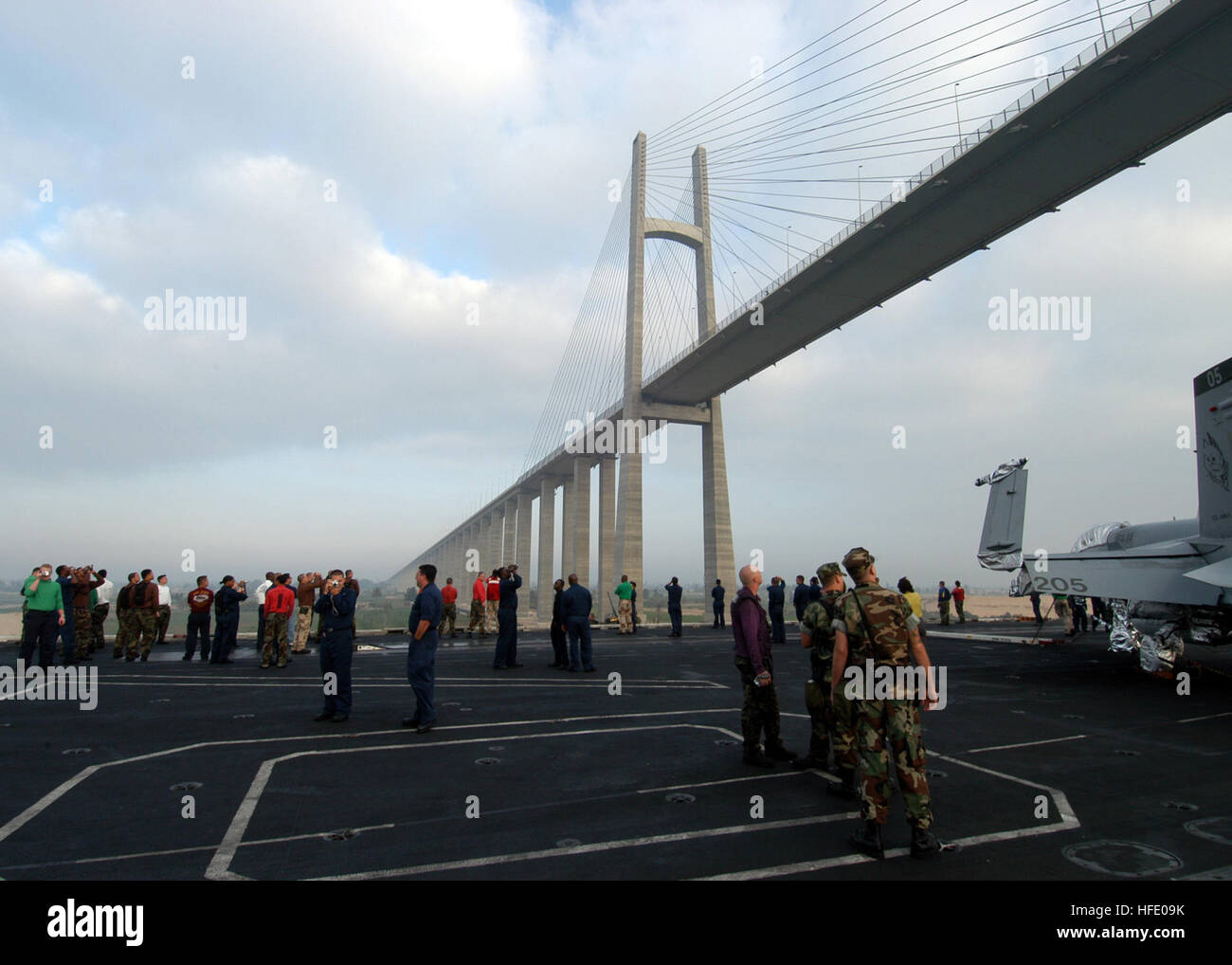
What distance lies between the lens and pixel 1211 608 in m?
10.8

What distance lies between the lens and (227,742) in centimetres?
717

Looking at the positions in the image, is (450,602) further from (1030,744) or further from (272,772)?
(1030,744)

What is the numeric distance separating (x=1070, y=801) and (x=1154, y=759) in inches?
86.3

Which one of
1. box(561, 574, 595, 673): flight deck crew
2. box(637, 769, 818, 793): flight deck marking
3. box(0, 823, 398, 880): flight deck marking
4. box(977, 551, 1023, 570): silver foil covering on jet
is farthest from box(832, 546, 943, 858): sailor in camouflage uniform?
box(977, 551, 1023, 570): silver foil covering on jet

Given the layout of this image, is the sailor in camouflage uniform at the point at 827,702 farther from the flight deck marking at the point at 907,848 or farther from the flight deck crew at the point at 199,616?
the flight deck crew at the point at 199,616

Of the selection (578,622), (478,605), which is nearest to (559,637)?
(578,622)

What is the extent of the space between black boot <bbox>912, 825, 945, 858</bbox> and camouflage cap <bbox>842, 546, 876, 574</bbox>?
170 centimetres

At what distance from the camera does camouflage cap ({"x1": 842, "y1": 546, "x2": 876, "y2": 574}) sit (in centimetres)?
476

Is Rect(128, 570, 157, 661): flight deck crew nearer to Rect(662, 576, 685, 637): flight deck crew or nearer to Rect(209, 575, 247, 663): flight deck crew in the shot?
Rect(209, 575, 247, 663): flight deck crew

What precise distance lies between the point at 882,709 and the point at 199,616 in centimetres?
1556

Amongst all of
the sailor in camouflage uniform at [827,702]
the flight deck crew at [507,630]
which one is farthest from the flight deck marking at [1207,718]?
the flight deck crew at [507,630]

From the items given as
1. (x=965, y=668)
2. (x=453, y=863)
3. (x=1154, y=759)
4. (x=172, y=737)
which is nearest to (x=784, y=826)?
(x=453, y=863)

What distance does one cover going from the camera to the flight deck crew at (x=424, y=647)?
7.61 metres

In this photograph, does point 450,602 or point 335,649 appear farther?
point 450,602
